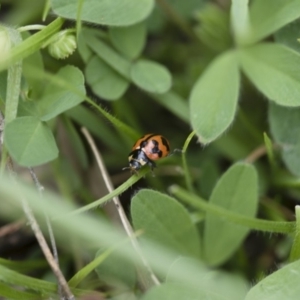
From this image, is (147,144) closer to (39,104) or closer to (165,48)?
(39,104)

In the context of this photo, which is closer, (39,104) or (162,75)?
(39,104)

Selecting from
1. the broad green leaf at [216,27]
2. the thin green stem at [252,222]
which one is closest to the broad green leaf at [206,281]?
the thin green stem at [252,222]

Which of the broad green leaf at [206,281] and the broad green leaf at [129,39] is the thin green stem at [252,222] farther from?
the broad green leaf at [129,39]

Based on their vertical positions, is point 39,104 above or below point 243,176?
above

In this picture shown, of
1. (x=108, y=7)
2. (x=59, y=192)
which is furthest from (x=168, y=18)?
(x=59, y=192)

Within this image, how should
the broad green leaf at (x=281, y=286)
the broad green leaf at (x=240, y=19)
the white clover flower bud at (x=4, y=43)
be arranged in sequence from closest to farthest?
the broad green leaf at (x=281, y=286), the white clover flower bud at (x=4, y=43), the broad green leaf at (x=240, y=19)

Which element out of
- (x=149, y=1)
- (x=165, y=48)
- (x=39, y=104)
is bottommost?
(x=165, y=48)

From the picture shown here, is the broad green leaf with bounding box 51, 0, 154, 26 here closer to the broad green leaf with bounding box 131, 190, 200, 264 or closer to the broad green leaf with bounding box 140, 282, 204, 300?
the broad green leaf with bounding box 131, 190, 200, 264
